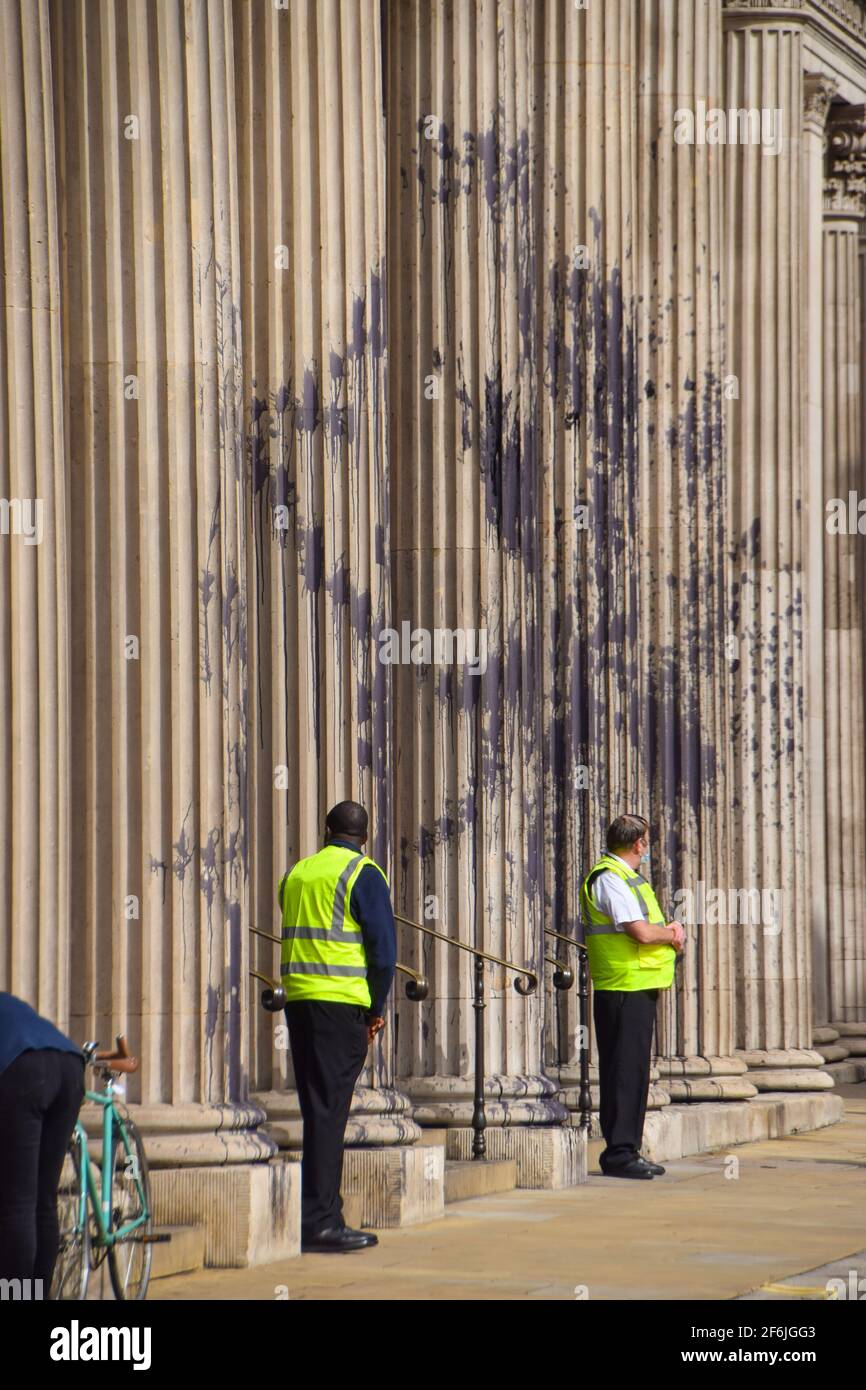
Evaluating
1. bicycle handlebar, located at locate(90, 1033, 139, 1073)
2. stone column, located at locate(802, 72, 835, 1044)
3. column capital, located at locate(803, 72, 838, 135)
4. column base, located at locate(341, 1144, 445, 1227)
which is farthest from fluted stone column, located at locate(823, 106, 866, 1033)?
bicycle handlebar, located at locate(90, 1033, 139, 1073)

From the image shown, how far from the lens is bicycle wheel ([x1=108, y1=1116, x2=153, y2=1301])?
28.7 feet

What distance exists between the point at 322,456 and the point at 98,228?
2135mm

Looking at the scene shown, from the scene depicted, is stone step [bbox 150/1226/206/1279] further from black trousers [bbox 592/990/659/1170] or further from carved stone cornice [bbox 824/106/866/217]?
carved stone cornice [bbox 824/106/866/217]

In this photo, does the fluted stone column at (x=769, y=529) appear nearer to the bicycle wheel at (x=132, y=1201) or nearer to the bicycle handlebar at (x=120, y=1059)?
the bicycle wheel at (x=132, y=1201)

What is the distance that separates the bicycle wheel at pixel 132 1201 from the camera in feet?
28.7

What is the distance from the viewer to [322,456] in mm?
12570

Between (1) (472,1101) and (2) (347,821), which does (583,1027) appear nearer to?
(1) (472,1101)

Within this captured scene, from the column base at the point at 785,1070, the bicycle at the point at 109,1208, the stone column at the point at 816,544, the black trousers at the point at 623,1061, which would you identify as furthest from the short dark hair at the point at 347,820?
the stone column at the point at 816,544

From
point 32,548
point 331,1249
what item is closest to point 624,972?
point 331,1249

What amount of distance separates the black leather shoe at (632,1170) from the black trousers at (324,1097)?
4.02m

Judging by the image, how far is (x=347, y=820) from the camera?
11.4 m

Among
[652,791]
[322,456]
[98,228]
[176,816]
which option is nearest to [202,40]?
[98,228]

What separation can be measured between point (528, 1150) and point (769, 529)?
8.03 metres
